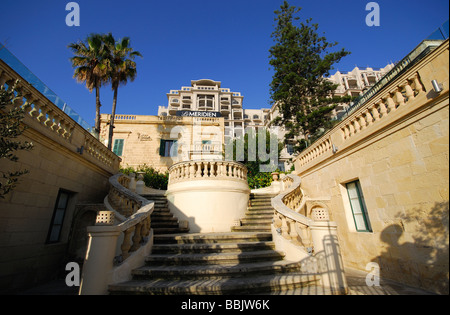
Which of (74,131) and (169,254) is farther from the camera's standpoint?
(74,131)

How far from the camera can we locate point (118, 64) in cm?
1165

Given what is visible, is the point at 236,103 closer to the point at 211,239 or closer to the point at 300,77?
the point at 300,77

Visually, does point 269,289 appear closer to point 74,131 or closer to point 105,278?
point 105,278

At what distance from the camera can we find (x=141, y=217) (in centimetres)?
430

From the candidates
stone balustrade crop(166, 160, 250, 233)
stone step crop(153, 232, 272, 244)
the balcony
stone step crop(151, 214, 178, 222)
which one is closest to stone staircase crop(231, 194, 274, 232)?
stone balustrade crop(166, 160, 250, 233)

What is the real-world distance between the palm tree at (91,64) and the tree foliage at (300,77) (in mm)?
11815

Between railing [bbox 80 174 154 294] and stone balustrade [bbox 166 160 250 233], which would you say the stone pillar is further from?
stone balustrade [bbox 166 160 250 233]

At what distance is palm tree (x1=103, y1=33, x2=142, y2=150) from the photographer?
11.3 meters

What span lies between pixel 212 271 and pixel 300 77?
14.0m

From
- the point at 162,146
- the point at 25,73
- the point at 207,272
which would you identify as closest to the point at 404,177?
the point at 207,272

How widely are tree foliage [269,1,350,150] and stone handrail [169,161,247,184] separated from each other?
24.0 ft

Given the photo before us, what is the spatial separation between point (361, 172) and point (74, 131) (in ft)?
29.7

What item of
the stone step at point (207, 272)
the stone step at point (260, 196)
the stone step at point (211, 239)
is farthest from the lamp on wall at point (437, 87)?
the stone step at point (260, 196)
